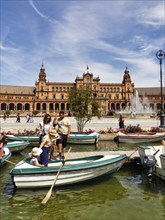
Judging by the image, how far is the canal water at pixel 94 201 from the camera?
6.13 metres

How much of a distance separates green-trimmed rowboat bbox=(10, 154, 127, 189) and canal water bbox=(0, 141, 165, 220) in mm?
260

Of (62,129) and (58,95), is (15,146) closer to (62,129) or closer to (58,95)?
(62,129)

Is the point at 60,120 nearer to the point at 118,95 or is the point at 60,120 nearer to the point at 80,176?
the point at 80,176

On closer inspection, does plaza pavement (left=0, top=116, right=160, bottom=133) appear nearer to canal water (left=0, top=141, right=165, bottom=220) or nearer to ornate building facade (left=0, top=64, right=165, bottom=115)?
canal water (left=0, top=141, right=165, bottom=220)

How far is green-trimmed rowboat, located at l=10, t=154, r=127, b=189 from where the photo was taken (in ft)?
24.6

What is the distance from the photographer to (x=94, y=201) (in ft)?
23.0

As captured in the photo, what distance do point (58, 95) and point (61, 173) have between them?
116m

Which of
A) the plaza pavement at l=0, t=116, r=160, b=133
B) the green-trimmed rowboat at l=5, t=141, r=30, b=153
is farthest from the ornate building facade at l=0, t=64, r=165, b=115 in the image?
the green-trimmed rowboat at l=5, t=141, r=30, b=153

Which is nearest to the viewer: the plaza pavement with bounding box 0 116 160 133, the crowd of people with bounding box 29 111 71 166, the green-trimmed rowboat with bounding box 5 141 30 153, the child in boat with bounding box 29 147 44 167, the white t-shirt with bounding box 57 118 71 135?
the child in boat with bounding box 29 147 44 167

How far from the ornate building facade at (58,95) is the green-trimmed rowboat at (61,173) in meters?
103

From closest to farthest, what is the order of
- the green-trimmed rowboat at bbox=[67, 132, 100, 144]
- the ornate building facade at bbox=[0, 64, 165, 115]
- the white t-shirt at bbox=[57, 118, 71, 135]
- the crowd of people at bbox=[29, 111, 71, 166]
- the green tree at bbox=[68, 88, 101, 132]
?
1. the crowd of people at bbox=[29, 111, 71, 166]
2. the white t-shirt at bbox=[57, 118, 71, 135]
3. the green-trimmed rowboat at bbox=[67, 132, 100, 144]
4. the green tree at bbox=[68, 88, 101, 132]
5. the ornate building facade at bbox=[0, 64, 165, 115]

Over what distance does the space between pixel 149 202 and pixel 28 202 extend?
138 inches

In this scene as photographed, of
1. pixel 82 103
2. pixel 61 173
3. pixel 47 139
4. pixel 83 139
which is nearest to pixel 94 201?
pixel 61 173

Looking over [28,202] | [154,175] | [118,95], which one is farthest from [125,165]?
[118,95]
